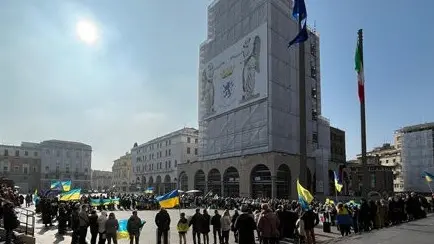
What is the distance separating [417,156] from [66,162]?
94235mm

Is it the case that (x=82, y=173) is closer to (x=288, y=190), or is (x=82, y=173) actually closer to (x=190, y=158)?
(x=190, y=158)

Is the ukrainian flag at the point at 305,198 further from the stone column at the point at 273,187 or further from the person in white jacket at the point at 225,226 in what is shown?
the stone column at the point at 273,187

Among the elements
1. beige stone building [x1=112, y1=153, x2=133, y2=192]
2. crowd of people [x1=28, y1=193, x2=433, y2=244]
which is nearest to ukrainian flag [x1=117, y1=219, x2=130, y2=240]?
crowd of people [x1=28, y1=193, x2=433, y2=244]

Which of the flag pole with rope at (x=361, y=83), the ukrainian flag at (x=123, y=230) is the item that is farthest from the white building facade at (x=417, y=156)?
the ukrainian flag at (x=123, y=230)

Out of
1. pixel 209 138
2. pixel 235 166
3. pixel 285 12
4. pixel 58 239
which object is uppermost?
pixel 285 12

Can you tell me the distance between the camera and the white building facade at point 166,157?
292ft

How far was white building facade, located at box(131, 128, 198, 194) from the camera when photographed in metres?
88.9

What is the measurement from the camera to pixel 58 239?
19.6 m

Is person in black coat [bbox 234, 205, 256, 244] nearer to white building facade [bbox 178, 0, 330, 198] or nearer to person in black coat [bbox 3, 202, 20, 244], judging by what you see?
person in black coat [bbox 3, 202, 20, 244]

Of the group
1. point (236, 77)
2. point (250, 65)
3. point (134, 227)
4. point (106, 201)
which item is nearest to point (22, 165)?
point (236, 77)

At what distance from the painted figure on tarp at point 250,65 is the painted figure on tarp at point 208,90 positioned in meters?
9.81

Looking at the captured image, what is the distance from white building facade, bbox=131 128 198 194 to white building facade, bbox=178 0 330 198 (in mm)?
21475

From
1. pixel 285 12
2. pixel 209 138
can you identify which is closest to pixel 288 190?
pixel 209 138

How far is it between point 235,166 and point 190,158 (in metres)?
36.3
